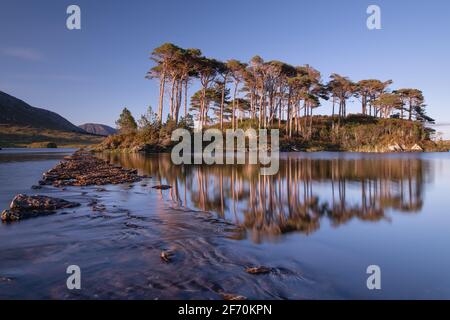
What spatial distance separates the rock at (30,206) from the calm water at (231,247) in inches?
20.3

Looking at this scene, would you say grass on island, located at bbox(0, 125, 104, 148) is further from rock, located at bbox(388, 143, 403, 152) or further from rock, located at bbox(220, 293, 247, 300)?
rock, located at bbox(220, 293, 247, 300)

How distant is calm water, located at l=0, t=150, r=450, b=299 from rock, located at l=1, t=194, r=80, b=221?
0.52m

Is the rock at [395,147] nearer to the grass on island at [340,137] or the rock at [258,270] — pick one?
the grass on island at [340,137]

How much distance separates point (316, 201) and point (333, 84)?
224 ft

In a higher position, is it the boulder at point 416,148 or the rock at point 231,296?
the boulder at point 416,148

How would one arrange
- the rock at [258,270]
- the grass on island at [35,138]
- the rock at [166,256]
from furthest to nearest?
the grass on island at [35,138], the rock at [166,256], the rock at [258,270]

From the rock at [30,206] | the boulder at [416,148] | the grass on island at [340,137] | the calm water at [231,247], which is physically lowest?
the calm water at [231,247]

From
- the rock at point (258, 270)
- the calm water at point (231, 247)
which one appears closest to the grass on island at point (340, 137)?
the calm water at point (231, 247)

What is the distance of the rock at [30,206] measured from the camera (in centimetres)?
804

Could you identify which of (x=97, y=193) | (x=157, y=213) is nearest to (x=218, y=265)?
(x=157, y=213)

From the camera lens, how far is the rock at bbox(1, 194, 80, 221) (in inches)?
316

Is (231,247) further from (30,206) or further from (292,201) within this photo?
(30,206)

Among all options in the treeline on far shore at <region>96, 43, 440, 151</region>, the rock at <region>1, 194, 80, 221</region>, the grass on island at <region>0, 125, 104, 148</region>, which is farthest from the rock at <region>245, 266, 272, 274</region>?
the grass on island at <region>0, 125, 104, 148</region>
